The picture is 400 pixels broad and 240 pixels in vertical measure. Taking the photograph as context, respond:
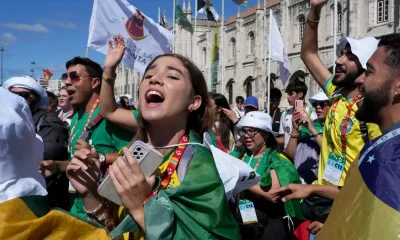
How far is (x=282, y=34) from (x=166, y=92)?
32.9 m

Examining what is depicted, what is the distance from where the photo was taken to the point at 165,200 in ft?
5.97

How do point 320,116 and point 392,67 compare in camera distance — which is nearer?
point 392,67

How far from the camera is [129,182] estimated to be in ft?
5.88

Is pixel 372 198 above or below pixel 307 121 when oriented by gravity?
below

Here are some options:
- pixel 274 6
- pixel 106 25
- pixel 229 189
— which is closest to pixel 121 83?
pixel 274 6

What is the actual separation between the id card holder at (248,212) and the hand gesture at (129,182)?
7.73ft

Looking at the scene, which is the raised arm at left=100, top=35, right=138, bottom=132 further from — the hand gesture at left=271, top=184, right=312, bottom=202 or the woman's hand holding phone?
the woman's hand holding phone

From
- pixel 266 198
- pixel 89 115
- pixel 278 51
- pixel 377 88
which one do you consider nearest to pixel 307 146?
pixel 266 198

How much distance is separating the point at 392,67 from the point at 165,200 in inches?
53.8

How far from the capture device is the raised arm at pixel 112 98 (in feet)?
11.8

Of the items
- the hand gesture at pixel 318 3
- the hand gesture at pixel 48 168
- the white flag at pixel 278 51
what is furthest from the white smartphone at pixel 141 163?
the white flag at pixel 278 51

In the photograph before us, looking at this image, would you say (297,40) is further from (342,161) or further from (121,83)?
(121,83)

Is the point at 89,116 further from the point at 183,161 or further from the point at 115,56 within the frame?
the point at 183,161

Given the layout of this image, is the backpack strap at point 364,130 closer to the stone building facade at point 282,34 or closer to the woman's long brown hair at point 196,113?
the woman's long brown hair at point 196,113
